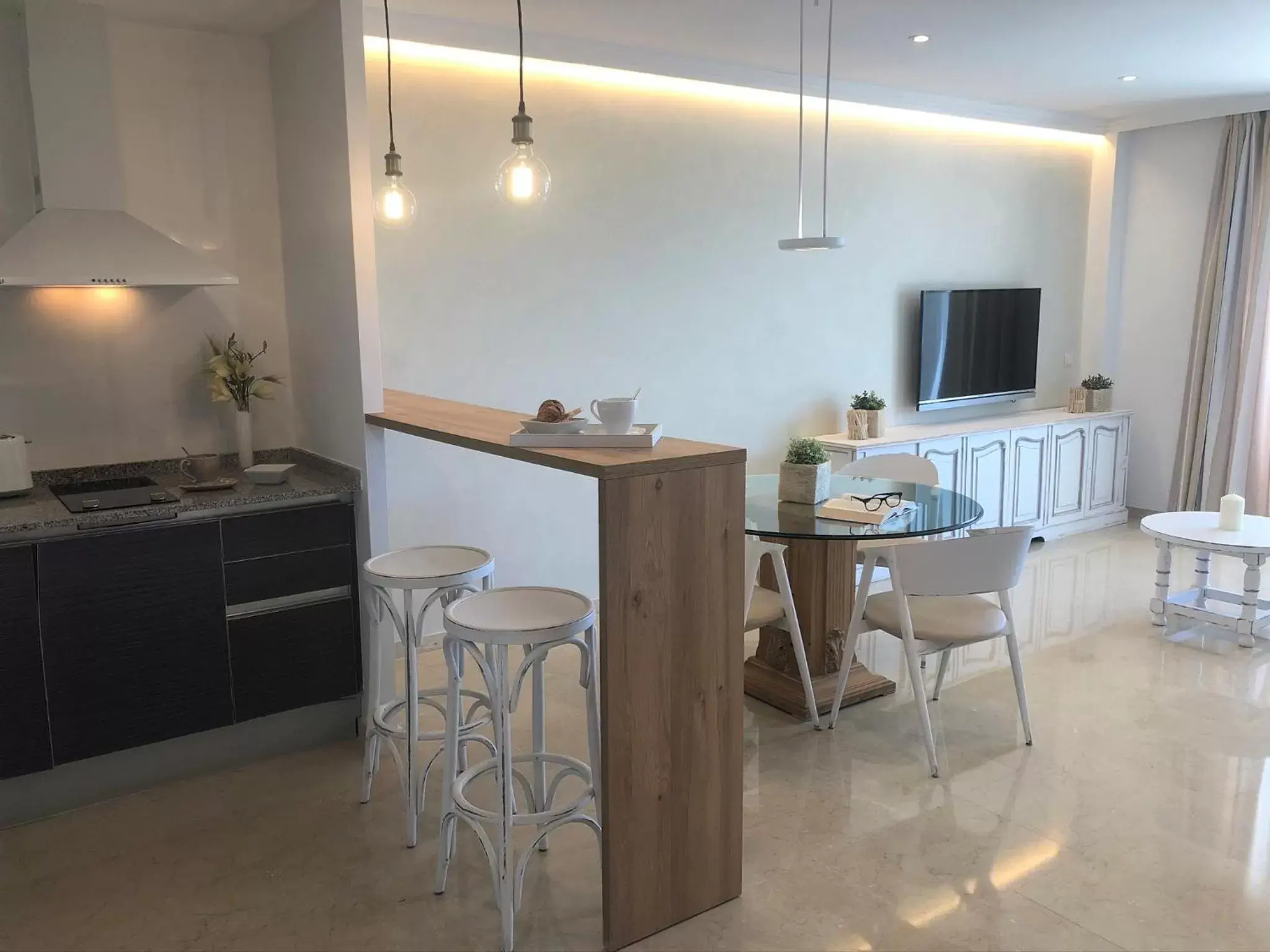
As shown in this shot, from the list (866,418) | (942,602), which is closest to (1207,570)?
(866,418)

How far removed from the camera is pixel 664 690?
91.1 inches

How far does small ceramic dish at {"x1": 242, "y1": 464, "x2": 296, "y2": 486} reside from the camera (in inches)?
131

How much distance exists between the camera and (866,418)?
539 centimetres

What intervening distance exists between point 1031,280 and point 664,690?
208 inches

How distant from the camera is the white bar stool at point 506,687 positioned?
2283 mm

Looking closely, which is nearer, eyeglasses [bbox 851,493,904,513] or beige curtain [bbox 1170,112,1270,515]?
eyeglasses [bbox 851,493,904,513]

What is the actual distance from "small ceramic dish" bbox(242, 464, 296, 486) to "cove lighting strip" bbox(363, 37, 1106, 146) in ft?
5.69

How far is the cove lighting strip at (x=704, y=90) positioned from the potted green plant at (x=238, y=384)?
1.32m

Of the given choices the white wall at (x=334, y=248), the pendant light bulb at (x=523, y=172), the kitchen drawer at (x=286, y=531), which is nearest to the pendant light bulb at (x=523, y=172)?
the pendant light bulb at (x=523, y=172)

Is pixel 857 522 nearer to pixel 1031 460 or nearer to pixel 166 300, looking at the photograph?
pixel 166 300

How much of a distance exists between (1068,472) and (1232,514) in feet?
6.29

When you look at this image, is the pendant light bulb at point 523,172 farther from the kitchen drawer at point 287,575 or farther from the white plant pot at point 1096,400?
the white plant pot at point 1096,400

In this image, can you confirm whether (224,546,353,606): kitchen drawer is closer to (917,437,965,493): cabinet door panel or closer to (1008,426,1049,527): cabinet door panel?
(917,437,965,493): cabinet door panel

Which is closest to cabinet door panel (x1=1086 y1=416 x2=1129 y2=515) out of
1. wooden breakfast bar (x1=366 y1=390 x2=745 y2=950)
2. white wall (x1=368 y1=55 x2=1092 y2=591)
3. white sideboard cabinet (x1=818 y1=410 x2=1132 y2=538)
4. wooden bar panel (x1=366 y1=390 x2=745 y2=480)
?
white sideboard cabinet (x1=818 y1=410 x2=1132 y2=538)
